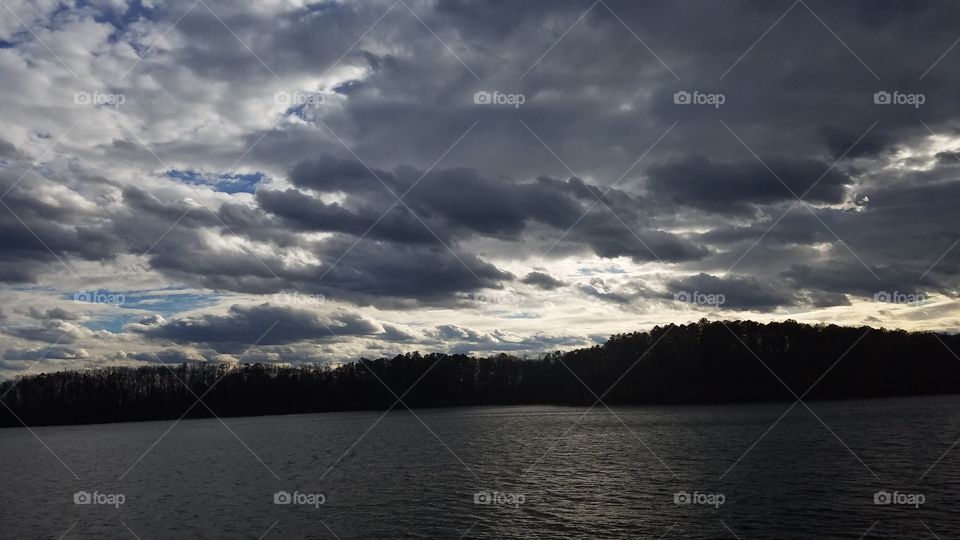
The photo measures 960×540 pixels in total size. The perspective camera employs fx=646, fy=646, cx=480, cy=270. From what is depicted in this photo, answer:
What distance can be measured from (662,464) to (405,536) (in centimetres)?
3230

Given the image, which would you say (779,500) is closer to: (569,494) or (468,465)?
(569,494)

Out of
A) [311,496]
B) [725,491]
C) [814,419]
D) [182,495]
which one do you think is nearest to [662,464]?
[725,491]

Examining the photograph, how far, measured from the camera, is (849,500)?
134 ft
